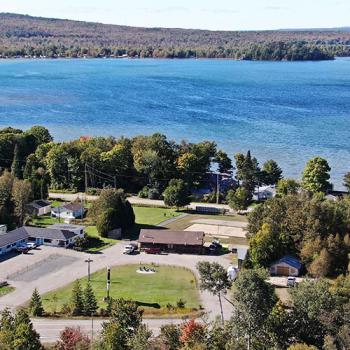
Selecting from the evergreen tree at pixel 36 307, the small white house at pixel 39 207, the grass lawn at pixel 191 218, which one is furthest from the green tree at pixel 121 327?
the small white house at pixel 39 207

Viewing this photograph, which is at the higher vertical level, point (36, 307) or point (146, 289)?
point (36, 307)

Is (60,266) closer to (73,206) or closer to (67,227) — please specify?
(67,227)

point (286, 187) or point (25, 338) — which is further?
point (286, 187)

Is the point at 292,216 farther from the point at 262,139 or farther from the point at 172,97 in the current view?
the point at 172,97

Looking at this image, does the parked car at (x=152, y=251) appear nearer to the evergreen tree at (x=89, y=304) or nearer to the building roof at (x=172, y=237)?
the building roof at (x=172, y=237)

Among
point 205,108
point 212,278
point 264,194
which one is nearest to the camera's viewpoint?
point 212,278

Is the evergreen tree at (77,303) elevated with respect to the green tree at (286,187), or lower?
lower

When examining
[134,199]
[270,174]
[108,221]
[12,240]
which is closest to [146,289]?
[108,221]
